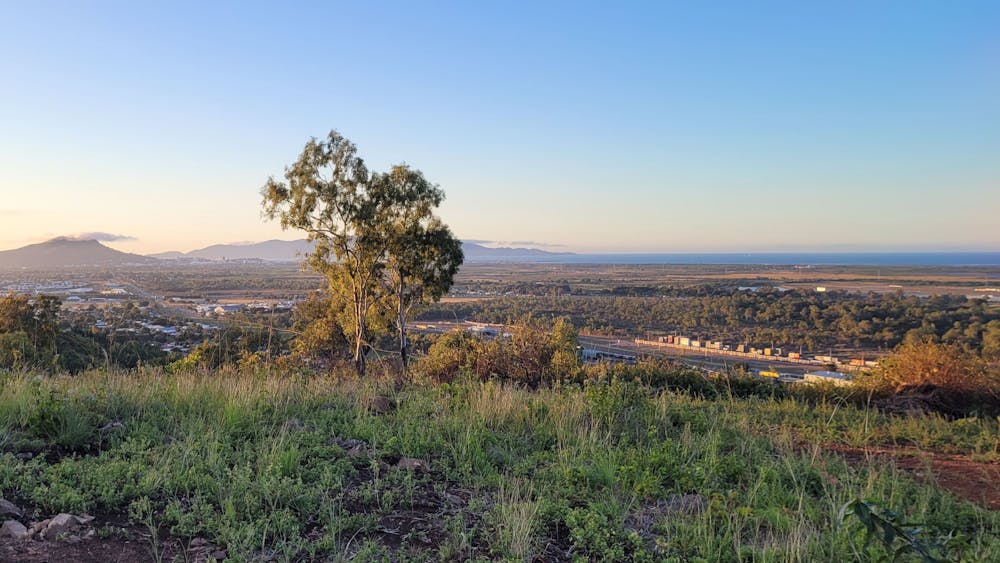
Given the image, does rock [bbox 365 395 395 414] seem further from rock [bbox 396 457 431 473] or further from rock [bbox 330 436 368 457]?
rock [bbox 396 457 431 473]

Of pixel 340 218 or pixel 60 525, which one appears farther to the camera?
pixel 340 218

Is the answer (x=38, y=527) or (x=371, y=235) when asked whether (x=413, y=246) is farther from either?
(x=38, y=527)

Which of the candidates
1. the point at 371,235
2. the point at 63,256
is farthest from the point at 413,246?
the point at 63,256

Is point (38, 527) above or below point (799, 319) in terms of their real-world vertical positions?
above

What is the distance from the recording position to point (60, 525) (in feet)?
9.16

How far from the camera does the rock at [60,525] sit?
8.98ft

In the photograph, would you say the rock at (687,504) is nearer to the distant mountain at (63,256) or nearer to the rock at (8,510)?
the rock at (8,510)

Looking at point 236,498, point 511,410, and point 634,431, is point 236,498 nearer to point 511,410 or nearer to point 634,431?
point 511,410

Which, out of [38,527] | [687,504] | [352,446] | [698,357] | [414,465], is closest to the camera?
[38,527]

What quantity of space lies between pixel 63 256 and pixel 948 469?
11415cm

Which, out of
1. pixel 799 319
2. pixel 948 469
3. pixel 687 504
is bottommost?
pixel 799 319

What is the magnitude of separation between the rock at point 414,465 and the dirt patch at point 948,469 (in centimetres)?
373

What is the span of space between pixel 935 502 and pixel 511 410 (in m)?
3.39

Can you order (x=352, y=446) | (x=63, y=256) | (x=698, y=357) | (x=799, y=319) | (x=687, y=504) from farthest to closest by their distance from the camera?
(x=63, y=256) < (x=799, y=319) < (x=698, y=357) < (x=352, y=446) < (x=687, y=504)
